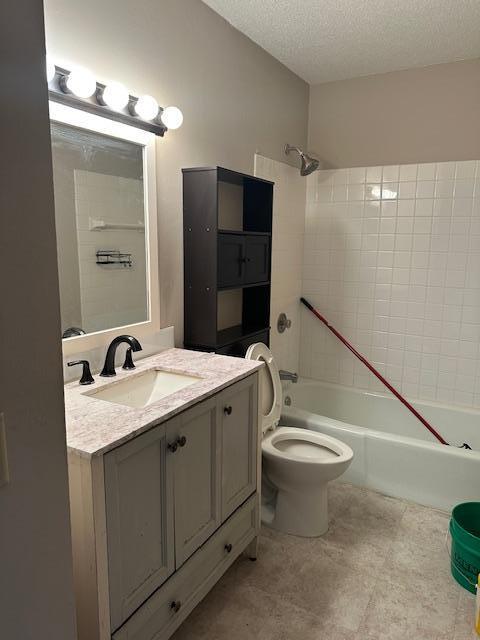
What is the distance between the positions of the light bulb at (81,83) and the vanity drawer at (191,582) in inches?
64.4

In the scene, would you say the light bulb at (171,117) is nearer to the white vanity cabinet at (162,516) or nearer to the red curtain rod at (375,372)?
the white vanity cabinet at (162,516)

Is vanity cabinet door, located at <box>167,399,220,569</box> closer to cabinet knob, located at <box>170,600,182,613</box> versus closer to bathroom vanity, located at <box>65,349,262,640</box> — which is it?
bathroom vanity, located at <box>65,349,262,640</box>

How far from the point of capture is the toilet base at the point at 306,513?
2.25 metres

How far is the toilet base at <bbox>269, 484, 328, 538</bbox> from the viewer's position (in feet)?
7.39

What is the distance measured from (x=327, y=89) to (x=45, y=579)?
3.29 meters

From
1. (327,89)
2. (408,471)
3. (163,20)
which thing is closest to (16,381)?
(163,20)

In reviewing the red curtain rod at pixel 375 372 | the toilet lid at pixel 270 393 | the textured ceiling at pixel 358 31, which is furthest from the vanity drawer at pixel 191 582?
the textured ceiling at pixel 358 31

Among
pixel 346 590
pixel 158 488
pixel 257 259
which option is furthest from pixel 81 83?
pixel 346 590

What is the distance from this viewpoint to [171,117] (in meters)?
1.95

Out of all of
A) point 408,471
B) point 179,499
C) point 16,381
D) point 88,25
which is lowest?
point 408,471

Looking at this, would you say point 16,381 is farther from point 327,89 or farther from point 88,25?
point 327,89

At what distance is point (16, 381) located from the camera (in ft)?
2.17

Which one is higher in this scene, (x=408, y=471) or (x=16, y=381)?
(x=16, y=381)

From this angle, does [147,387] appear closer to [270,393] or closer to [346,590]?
[270,393]
